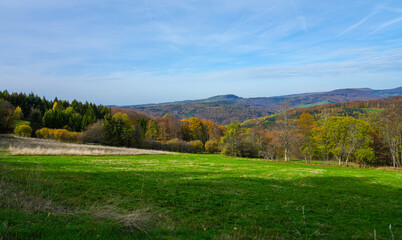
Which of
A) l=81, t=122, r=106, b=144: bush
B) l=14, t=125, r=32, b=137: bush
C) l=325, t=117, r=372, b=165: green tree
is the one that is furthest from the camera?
l=81, t=122, r=106, b=144: bush

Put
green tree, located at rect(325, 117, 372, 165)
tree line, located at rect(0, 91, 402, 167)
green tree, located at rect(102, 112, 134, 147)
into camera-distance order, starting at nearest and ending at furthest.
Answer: green tree, located at rect(325, 117, 372, 165) → tree line, located at rect(0, 91, 402, 167) → green tree, located at rect(102, 112, 134, 147)

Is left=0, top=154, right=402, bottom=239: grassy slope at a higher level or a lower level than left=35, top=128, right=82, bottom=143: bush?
higher

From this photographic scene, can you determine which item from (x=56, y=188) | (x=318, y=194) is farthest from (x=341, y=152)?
(x=56, y=188)

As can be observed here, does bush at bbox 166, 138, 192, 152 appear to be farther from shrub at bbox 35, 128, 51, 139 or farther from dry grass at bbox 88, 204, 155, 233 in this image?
dry grass at bbox 88, 204, 155, 233

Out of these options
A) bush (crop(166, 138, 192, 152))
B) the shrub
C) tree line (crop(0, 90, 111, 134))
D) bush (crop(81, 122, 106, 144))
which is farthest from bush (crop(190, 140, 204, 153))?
the shrub

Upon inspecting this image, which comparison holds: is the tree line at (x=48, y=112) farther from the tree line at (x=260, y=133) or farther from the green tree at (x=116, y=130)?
the green tree at (x=116, y=130)

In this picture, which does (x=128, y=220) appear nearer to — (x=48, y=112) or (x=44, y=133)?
(x=44, y=133)

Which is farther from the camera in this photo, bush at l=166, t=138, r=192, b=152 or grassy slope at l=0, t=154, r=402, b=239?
bush at l=166, t=138, r=192, b=152

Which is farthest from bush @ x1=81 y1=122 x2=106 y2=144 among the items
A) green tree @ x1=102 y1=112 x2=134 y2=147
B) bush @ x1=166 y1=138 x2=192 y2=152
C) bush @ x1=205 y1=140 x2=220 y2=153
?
bush @ x1=205 y1=140 x2=220 y2=153

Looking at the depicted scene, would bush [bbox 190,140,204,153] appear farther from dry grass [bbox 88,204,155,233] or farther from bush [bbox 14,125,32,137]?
dry grass [bbox 88,204,155,233]

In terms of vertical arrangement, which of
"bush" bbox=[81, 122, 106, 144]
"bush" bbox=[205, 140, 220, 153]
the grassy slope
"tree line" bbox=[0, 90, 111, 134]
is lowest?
"bush" bbox=[205, 140, 220, 153]

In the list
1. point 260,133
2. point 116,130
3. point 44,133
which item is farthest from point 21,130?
point 260,133

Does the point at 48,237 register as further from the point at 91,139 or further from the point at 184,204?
the point at 91,139

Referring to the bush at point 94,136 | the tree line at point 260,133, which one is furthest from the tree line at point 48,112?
the bush at point 94,136
